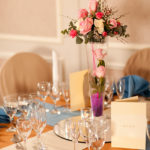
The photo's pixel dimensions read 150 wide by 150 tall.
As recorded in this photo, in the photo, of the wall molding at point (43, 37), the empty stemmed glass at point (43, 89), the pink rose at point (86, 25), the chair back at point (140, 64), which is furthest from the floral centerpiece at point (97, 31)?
the wall molding at point (43, 37)

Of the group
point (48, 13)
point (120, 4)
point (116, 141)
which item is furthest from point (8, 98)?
point (48, 13)

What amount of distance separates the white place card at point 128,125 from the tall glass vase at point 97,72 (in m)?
0.24

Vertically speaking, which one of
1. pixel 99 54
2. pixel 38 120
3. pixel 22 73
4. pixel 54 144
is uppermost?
pixel 99 54

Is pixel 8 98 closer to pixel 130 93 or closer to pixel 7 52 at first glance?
pixel 130 93

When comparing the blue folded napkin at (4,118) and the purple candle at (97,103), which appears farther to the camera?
the blue folded napkin at (4,118)

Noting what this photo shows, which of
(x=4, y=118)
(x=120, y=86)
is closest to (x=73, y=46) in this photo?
(x=120, y=86)

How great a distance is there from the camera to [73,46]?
3.09 metres

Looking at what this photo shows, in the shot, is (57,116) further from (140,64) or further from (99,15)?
(140,64)

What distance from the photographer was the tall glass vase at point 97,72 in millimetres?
1698

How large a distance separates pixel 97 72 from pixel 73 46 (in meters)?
1.41

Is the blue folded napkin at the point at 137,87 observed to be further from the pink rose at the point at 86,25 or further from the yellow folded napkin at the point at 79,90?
the pink rose at the point at 86,25

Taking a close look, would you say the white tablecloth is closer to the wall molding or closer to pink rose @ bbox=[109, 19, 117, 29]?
pink rose @ bbox=[109, 19, 117, 29]

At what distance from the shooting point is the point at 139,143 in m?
1.49

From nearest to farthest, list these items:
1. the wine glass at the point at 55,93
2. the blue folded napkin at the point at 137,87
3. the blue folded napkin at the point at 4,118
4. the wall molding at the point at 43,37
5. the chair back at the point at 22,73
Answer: the blue folded napkin at the point at 4,118, the wine glass at the point at 55,93, the blue folded napkin at the point at 137,87, the chair back at the point at 22,73, the wall molding at the point at 43,37
